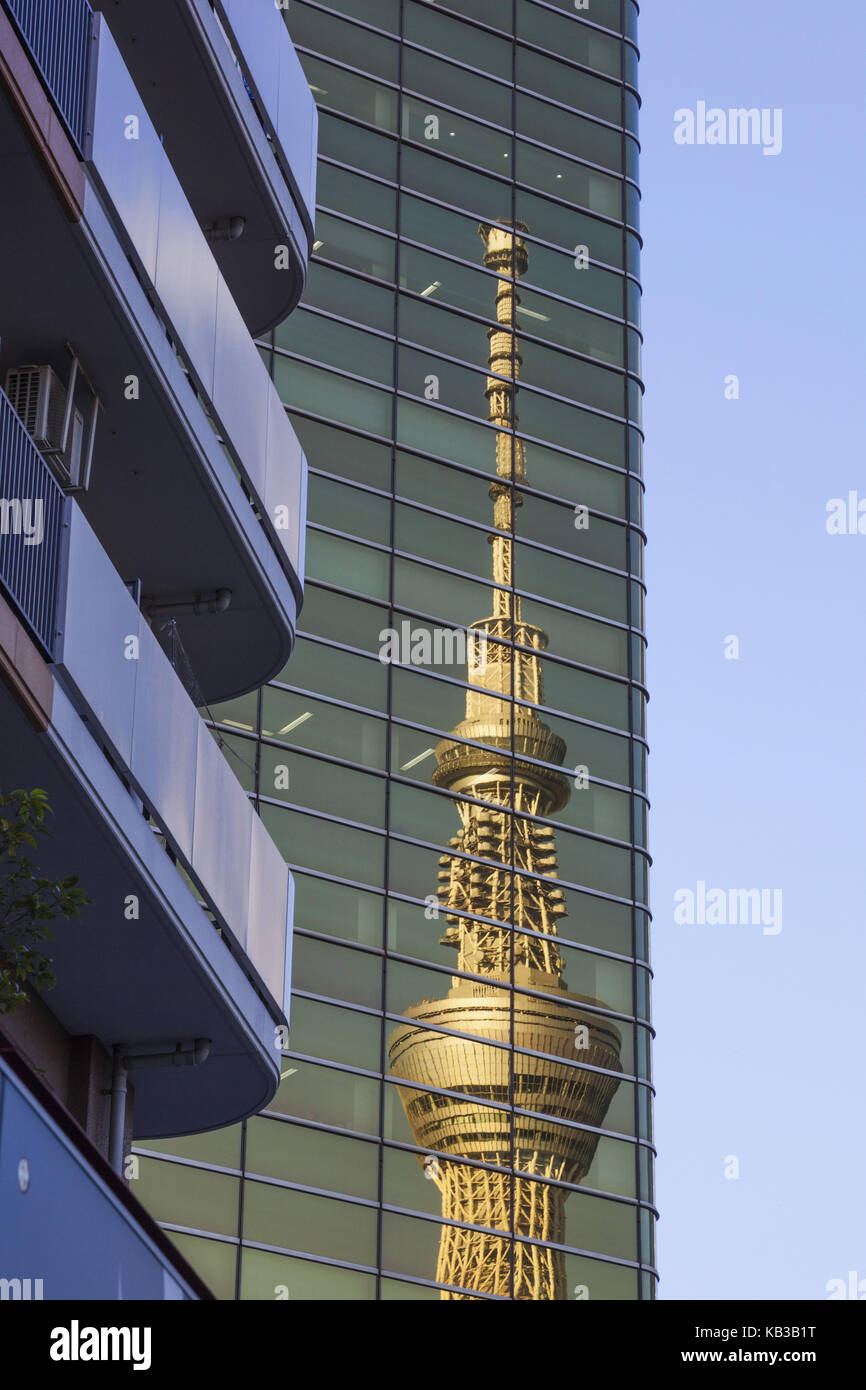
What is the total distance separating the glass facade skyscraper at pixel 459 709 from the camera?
44.1 m

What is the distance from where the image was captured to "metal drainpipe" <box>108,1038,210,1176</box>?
15.6 metres

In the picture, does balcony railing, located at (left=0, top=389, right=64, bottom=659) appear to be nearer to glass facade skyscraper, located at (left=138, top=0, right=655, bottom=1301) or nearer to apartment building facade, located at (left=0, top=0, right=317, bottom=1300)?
apartment building facade, located at (left=0, top=0, right=317, bottom=1300)

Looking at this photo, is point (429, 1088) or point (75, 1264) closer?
point (75, 1264)

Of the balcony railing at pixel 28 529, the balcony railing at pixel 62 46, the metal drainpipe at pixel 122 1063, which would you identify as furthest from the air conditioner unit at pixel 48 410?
the metal drainpipe at pixel 122 1063

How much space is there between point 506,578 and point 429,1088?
12957mm

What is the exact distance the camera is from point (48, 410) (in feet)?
46.4

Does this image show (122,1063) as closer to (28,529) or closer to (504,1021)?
(28,529)

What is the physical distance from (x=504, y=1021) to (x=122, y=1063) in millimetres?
34011

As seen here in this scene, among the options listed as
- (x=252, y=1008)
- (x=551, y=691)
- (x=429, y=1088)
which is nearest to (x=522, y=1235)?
(x=429, y=1088)

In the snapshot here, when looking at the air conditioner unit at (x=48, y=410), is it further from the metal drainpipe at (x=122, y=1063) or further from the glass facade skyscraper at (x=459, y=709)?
the glass facade skyscraper at (x=459, y=709)

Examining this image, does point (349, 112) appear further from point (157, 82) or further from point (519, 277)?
point (157, 82)

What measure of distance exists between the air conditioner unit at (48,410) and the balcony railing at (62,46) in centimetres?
152

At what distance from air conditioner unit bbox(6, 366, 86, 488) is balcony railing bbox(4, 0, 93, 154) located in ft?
4.99

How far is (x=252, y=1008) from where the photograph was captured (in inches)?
617
